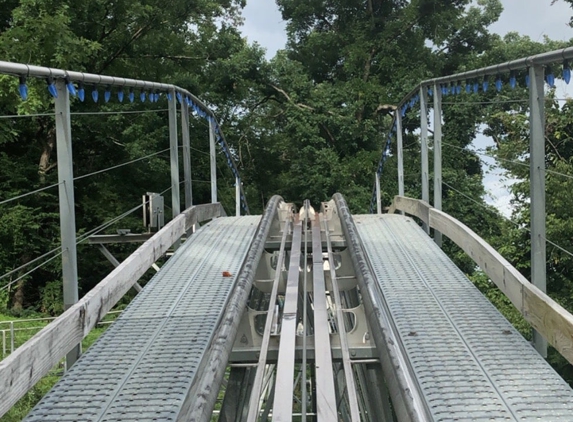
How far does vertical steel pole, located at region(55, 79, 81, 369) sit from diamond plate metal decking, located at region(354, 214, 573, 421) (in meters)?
1.39

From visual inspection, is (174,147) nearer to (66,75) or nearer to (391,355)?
(66,75)

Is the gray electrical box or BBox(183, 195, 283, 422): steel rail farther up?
the gray electrical box

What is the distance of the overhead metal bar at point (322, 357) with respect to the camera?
189 centimetres

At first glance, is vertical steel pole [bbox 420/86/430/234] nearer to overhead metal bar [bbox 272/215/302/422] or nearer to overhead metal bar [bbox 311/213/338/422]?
overhead metal bar [bbox 311/213/338/422]

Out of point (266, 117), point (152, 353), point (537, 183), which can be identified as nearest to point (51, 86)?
point (152, 353)

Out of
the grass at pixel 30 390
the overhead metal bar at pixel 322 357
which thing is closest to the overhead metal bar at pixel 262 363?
the overhead metal bar at pixel 322 357

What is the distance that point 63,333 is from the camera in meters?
2.20

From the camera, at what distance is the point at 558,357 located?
940cm

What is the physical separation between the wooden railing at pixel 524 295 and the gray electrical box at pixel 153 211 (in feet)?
6.72

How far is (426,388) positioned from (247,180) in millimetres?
16267

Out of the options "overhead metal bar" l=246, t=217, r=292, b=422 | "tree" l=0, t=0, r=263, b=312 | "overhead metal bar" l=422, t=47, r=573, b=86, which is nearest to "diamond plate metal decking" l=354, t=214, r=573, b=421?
"overhead metal bar" l=246, t=217, r=292, b=422

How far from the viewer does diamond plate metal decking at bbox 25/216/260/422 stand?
1.91 meters

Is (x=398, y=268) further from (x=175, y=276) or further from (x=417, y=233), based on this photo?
(x=175, y=276)

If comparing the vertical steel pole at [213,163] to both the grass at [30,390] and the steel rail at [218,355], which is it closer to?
the grass at [30,390]
